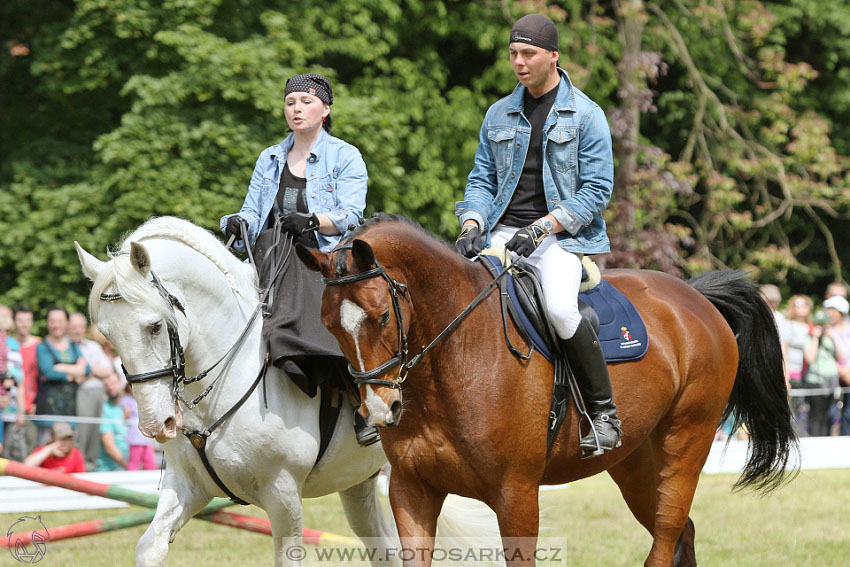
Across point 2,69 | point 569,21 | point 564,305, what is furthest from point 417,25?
point 564,305

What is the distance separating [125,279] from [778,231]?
1787 cm

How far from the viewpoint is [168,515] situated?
539 cm

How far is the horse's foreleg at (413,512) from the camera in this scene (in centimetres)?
489

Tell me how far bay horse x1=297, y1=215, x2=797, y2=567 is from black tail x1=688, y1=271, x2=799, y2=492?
0.45 meters

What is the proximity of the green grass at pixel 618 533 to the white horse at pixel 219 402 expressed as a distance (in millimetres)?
1635

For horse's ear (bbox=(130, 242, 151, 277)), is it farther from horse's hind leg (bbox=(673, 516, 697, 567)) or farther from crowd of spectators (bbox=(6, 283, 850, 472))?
crowd of spectators (bbox=(6, 283, 850, 472))

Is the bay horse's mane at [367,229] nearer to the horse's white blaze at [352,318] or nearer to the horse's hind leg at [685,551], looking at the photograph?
the horse's white blaze at [352,318]

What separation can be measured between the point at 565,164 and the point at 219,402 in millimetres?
2021

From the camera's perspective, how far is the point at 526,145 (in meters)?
5.39

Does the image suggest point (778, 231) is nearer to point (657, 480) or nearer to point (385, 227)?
point (657, 480)

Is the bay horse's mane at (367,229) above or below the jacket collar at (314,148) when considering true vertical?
above

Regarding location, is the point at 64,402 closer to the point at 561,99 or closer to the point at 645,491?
the point at 645,491

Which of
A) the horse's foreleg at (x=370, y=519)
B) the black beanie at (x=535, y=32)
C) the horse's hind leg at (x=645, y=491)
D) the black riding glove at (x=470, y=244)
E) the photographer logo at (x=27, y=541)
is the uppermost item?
the black beanie at (x=535, y=32)

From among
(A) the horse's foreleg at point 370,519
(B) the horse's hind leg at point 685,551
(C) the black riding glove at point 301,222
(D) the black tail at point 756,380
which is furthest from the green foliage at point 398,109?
(B) the horse's hind leg at point 685,551
